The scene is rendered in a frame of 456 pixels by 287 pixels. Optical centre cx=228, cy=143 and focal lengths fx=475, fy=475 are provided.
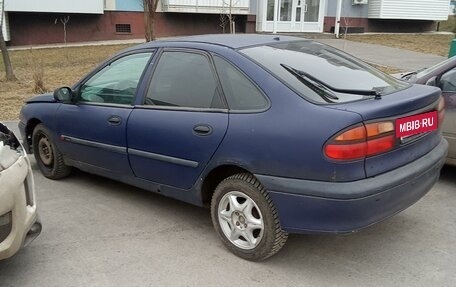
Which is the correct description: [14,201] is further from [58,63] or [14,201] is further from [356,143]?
[58,63]

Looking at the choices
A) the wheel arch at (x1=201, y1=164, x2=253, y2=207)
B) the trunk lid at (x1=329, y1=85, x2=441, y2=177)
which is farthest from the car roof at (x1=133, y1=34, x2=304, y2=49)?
the trunk lid at (x1=329, y1=85, x2=441, y2=177)

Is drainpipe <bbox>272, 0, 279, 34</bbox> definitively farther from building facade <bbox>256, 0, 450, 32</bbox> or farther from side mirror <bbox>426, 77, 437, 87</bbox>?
side mirror <bbox>426, 77, 437, 87</bbox>

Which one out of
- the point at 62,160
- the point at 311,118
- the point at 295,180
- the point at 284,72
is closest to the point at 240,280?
the point at 295,180

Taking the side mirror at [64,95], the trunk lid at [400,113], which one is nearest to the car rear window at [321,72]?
the trunk lid at [400,113]

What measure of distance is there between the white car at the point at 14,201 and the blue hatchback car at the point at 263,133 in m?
1.02

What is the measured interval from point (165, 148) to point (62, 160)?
1.70 metres

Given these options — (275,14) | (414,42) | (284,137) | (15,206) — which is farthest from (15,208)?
(414,42)

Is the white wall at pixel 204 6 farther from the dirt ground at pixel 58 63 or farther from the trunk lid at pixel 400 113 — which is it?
the trunk lid at pixel 400 113

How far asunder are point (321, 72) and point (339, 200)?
1057mm

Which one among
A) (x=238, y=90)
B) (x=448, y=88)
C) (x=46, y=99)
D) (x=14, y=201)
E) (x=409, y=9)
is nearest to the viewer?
(x=14, y=201)

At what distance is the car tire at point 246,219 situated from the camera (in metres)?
3.17

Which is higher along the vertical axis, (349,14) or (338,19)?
(349,14)

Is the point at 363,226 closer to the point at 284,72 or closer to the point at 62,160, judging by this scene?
the point at 284,72

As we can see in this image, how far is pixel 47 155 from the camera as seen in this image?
16.5ft
